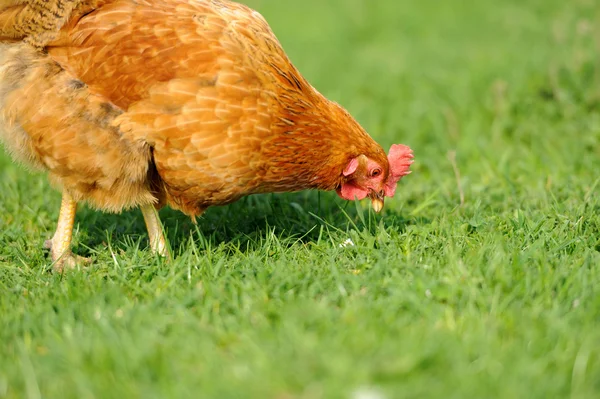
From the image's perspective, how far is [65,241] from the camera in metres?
4.05

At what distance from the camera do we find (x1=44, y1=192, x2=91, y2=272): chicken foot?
13.0 feet

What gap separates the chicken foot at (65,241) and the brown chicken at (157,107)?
62 mm

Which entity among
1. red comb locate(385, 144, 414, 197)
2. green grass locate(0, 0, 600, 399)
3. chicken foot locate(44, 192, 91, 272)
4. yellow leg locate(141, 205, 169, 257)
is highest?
red comb locate(385, 144, 414, 197)

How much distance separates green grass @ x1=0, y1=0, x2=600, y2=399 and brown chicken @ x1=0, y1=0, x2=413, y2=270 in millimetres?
438

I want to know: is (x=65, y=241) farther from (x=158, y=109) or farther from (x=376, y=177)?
(x=376, y=177)

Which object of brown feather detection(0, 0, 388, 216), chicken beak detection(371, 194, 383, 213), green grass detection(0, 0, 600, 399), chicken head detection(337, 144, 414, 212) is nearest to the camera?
green grass detection(0, 0, 600, 399)

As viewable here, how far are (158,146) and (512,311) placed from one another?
6.28 ft

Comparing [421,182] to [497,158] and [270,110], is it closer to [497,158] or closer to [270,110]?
[497,158]

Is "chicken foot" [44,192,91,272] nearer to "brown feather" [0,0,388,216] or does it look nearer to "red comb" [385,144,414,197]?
"brown feather" [0,0,388,216]

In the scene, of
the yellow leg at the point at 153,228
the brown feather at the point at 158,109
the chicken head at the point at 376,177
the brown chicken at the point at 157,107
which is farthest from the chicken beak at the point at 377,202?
the yellow leg at the point at 153,228

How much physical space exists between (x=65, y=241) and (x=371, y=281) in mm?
1893

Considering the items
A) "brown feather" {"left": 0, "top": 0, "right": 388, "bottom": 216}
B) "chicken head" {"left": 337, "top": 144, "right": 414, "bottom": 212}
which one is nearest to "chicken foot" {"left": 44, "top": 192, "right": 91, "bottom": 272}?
"brown feather" {"left": 0, "top": 0, "right": 388, "bottom": 216}

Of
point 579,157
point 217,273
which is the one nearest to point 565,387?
point 217,273

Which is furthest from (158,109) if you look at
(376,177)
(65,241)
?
(376,177)
